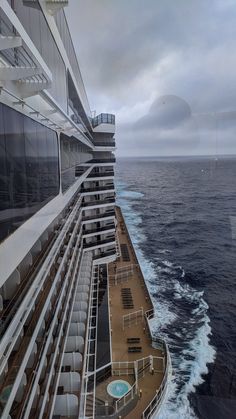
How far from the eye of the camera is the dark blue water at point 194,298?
1171 centimetres

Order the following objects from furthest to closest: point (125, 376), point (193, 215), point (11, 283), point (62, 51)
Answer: point (193, 215), point (125, 376), point (62, 51), point (11, 283)

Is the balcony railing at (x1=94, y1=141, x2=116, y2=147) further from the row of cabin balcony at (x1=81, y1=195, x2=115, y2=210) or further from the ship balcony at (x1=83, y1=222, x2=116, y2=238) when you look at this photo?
the ship balcony at (x1=83, y1=222, x2=116, y2=238)

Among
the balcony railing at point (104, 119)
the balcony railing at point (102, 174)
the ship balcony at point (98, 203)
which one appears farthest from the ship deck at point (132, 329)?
the balcony railing at point (104, 119)

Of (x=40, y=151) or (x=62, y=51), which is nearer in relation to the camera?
(x=40, y=151)

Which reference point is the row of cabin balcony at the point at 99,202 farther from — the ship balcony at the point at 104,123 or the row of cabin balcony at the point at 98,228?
the ship balcony at the point at 104,123

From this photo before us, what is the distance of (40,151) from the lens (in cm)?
532

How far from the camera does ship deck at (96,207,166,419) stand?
10891 mm

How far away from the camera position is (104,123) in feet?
69.7

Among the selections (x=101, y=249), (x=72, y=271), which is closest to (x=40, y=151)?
(x=72, y=271)

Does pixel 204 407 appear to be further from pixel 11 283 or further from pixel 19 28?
pixel 19 28

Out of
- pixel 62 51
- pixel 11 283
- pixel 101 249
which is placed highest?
pixel 62 51

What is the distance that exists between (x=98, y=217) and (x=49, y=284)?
1201 cm

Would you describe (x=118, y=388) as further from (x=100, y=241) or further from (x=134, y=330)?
(x=100, y=241)

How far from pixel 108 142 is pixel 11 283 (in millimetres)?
17425
